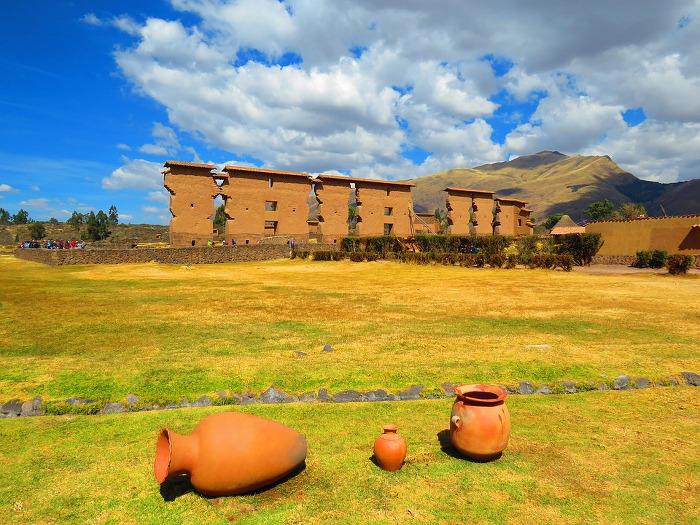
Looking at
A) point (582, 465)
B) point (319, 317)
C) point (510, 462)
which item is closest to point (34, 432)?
point (510, 462)

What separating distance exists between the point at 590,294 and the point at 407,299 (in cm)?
772

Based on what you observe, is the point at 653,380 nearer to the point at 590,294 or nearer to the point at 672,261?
the point at 590,294

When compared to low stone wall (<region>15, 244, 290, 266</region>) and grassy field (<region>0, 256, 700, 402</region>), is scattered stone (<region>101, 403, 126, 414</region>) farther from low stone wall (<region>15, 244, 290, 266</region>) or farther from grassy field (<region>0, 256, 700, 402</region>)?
low stone wall (<region>15, 244, 290, 266</region>)

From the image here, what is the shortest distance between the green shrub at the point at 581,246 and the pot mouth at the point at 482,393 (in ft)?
102

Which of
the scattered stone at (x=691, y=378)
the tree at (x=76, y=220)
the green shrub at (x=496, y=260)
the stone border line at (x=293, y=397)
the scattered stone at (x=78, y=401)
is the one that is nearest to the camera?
the stone border line at (x=293, y=397)

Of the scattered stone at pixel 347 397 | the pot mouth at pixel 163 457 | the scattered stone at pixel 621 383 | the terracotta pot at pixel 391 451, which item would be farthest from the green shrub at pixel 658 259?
the pot mouth at pixel 163 457

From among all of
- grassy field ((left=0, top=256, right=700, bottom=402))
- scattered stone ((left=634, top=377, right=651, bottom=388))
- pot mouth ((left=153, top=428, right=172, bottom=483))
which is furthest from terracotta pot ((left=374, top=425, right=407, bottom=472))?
scattered stone ((left=634, top=377, right=651, bottom=388))

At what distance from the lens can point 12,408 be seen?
666 cm

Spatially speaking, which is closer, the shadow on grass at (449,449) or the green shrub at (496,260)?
the shadow on grass at (449,449)

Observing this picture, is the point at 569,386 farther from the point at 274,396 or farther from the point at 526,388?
the point at 274,396

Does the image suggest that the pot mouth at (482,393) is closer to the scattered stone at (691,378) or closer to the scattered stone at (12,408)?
→ the scattered stone at (691,378)

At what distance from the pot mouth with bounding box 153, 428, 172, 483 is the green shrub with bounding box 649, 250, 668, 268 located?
33.7 metres

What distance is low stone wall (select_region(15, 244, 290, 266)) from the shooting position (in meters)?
31.7

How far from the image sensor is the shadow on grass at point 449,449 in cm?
511
